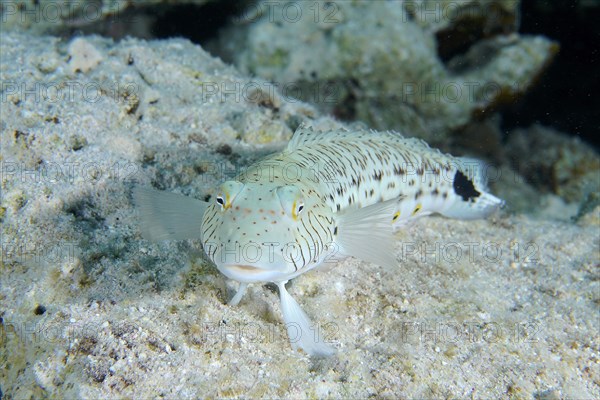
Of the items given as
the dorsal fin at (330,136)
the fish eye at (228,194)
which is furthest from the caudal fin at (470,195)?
the fish eye at (228,194)

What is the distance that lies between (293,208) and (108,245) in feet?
4.82

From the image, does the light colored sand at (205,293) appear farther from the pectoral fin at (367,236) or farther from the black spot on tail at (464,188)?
the pectoral fin at (367,236)

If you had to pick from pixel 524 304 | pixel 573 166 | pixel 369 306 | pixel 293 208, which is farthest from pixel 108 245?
pixel 573 166

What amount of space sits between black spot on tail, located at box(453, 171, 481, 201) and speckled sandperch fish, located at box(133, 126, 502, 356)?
205mm

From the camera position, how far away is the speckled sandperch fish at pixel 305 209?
2340mm

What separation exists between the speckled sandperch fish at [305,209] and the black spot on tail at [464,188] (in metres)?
0.21

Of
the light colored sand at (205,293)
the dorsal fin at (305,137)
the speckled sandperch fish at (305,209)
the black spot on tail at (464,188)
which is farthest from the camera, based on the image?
the black spot on tail at (464,188)

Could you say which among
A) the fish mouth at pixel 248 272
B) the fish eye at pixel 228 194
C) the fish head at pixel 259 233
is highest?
the fish eye at pixel 228 194

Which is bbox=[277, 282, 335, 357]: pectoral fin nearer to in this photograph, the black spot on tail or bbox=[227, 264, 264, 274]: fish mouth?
bbox=[227, 264, 264, 274]: fish mouth

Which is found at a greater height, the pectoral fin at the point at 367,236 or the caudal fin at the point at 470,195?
the pectoral fin at the point at 367,236

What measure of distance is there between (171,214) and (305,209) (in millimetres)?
940

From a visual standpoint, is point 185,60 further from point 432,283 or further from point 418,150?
point 432,283

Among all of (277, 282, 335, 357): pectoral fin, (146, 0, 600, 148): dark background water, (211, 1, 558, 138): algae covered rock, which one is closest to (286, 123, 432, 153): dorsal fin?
(277, 282, 335, 357): pectoral fin

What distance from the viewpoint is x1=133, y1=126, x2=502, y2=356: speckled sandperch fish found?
2340 millimetres
